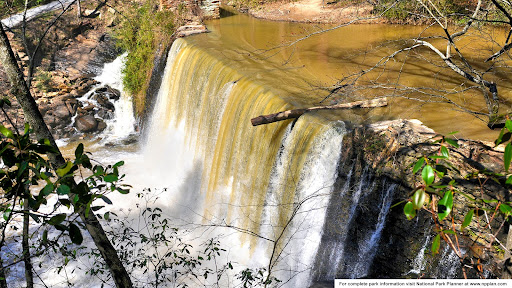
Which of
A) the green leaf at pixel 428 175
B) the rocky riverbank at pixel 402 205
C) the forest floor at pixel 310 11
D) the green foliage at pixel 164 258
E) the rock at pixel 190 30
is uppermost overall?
the green leaf at pixel 428 175

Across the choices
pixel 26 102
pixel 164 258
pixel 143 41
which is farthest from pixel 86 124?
pixel 26 102

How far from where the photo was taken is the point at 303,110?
21.2ft

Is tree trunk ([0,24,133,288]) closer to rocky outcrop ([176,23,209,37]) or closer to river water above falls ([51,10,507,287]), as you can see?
river water above falls ([51,10,507,287])

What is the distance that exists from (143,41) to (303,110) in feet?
27.8

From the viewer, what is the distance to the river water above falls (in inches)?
224

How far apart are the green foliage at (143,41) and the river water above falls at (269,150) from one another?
4.31 feet

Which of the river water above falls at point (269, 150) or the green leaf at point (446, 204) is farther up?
the green leaf at point (446, 204)

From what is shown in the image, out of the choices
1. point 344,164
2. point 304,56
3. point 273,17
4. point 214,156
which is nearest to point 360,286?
point 344,164

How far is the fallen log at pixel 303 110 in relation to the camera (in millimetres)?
6301

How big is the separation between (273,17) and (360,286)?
1396 cm

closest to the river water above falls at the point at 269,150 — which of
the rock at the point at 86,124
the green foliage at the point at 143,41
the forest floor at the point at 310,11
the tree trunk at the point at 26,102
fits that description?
the rock at the point at 86,124

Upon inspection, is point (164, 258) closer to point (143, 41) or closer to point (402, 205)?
point (402, 205)

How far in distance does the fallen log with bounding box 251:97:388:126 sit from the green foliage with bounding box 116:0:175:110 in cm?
670

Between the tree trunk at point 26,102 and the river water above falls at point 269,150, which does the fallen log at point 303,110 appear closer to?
the river water above falls at point 269,150
